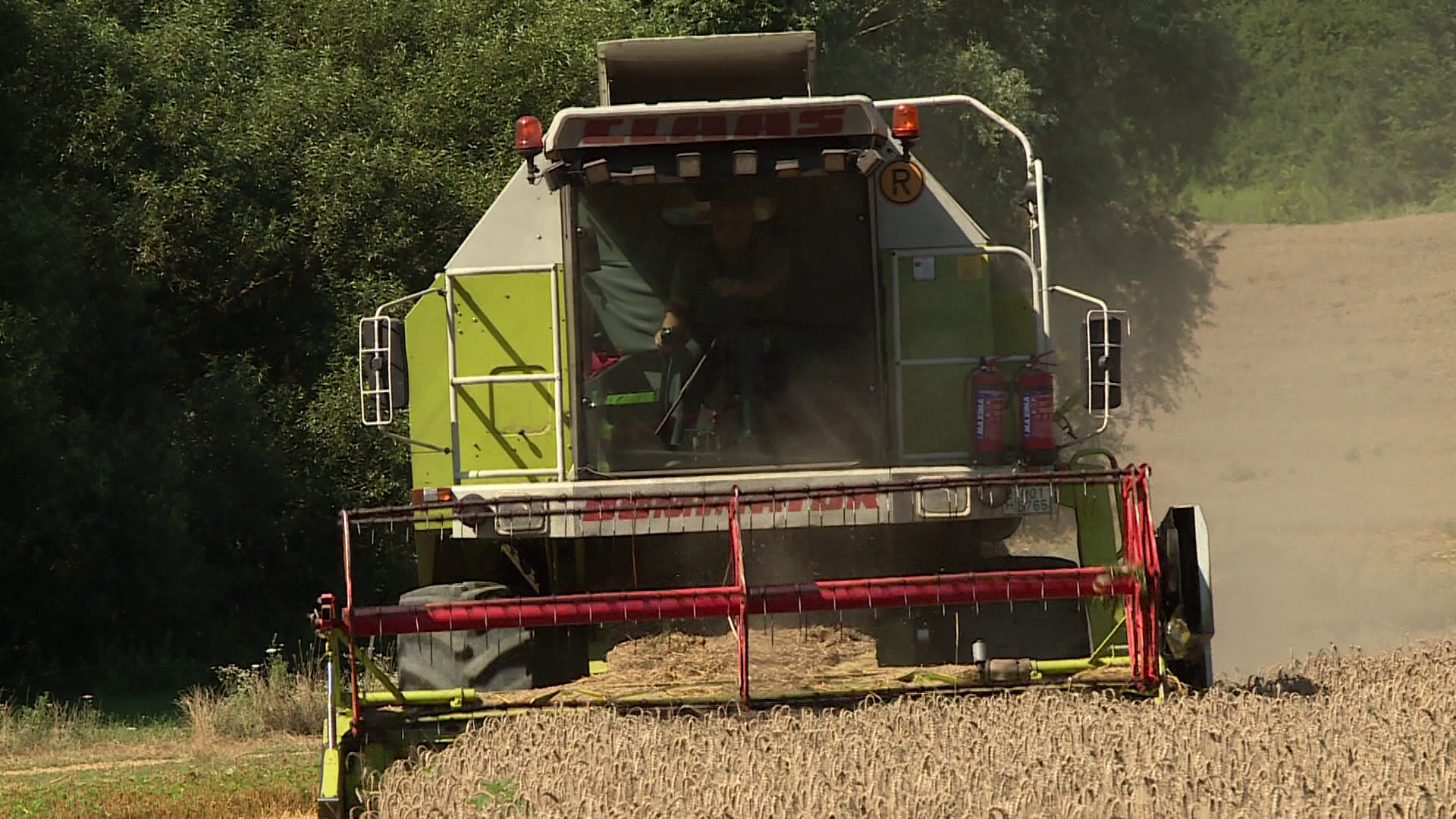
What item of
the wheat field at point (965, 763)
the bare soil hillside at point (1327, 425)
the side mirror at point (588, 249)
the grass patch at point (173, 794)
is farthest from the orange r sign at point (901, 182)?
the bare soil hillside at point (1327, 425)

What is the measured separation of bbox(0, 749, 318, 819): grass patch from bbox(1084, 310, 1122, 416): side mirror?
175 inches

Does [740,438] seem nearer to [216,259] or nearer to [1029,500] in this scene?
[1029,500]

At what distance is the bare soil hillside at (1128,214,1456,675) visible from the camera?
29281 mm

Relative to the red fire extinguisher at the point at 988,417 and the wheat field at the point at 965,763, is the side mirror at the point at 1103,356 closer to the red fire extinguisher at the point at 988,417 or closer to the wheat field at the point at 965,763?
the red fire extinguisher at the point at 988,417

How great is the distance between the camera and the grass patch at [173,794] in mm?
9672

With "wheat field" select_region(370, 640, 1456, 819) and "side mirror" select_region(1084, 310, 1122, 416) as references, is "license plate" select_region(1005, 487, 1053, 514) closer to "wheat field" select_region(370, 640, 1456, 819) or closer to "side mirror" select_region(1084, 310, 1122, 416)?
"side mirror" select_region(1084, 310, 1122, 416)

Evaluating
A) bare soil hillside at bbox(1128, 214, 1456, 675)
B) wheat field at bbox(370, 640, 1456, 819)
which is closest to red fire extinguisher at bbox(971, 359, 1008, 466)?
wheat field at bbox(370, 640, 1456, 819)

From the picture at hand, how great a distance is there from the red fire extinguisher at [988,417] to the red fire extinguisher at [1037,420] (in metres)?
0.09

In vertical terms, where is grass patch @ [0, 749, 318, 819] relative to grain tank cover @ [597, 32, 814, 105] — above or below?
below

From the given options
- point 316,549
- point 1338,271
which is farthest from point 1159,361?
point 316,549

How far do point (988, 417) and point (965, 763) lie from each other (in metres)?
2.41

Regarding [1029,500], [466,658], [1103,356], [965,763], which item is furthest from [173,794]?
[1103,356]

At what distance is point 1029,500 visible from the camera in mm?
8258

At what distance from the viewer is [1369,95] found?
42531 mm
